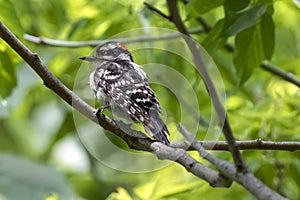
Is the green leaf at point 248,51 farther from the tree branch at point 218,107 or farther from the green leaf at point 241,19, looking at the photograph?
the tree branch at point 218,107

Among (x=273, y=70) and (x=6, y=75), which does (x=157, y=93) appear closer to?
(x=273, y=70)

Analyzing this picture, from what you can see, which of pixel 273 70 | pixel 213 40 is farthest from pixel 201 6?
pixel 273 70

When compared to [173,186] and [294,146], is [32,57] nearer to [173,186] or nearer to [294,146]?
[294,146]

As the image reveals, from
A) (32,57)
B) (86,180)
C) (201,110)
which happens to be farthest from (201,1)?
(86,180)

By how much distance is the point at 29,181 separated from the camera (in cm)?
344

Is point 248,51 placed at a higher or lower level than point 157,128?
lower

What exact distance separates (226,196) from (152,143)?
1459 millimetres

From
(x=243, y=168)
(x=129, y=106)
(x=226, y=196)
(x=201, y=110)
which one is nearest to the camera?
(x=243, y=168)

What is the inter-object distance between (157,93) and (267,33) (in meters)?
1.12

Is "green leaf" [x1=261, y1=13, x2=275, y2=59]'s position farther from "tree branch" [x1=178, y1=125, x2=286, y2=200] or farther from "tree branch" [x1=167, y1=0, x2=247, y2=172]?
"tree branch" [x1=178, y1=125, x2=286, y2=200]

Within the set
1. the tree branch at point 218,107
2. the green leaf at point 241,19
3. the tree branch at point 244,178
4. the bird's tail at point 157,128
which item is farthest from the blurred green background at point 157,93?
the tree branch at point 244,178

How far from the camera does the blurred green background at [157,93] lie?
2.96 meters

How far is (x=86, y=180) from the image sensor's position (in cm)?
536

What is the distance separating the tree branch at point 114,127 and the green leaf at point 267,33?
36.4 inches
